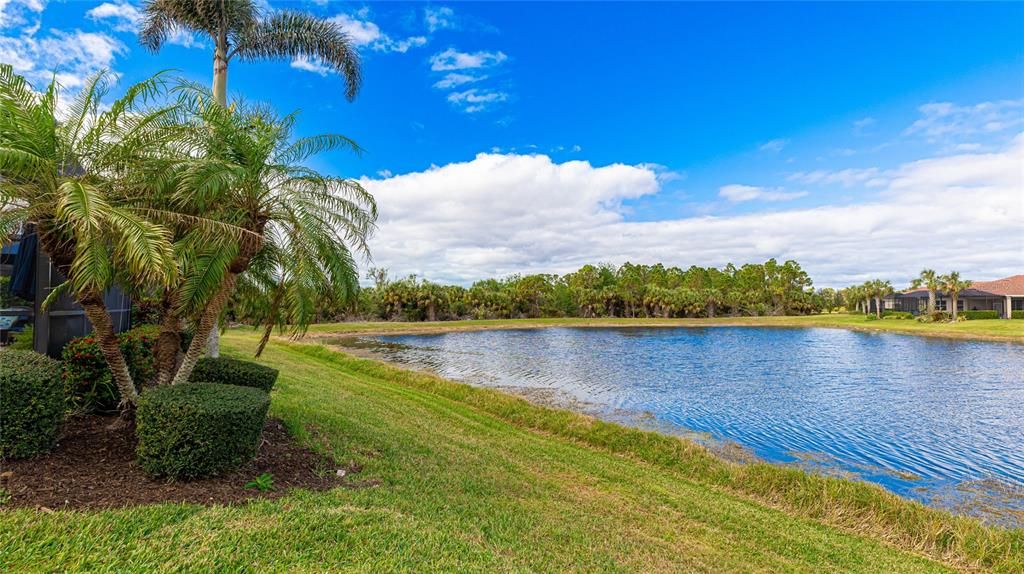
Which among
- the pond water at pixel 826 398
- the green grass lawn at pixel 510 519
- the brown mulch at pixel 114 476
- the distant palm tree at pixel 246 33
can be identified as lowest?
the pond water at pixel 826 398

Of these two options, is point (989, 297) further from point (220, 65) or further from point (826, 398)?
point (220, 65)

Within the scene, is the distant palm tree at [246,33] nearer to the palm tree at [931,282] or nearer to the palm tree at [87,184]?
the palm tree at [87,184]

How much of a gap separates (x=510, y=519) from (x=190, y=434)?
3.93 m

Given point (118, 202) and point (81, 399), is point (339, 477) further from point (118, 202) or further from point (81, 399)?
point (118, 202)

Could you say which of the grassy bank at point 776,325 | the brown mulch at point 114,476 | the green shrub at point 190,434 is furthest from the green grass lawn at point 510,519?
the grassy bank at point 776,325

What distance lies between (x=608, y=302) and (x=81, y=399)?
267 feet

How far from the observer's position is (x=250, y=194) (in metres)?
6.90

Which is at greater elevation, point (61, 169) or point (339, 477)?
point (61, 169)

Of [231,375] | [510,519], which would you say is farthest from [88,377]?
[510,519]

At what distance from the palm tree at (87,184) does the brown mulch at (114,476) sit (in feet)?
2.51

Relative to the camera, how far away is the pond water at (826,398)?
11.8m

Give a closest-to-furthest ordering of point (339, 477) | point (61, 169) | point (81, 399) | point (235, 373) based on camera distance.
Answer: point (61, 169) → point (339, 477) → point (81, 399) → point (235, 373)

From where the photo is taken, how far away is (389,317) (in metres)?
68.6

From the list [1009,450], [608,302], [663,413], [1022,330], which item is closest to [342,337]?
[663,413]
